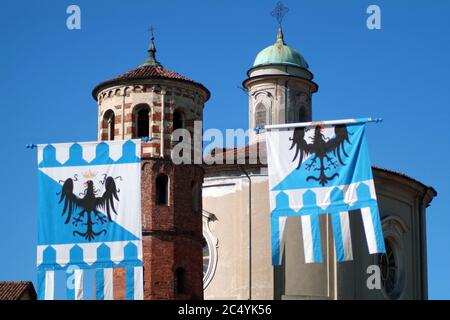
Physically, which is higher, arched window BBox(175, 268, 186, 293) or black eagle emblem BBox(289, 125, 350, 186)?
black eagle emblem BBox(289, 125, 350, 186)

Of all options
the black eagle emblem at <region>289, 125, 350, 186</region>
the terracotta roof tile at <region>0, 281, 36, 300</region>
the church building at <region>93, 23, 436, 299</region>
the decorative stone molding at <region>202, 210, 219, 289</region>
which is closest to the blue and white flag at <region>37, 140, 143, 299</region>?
the church building at <region>93, 23, 436, 299</region>

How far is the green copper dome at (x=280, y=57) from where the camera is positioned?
180ft

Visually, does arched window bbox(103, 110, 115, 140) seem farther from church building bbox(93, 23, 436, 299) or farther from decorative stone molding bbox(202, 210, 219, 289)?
decorative stone molding bbox(202, 210, 219, 289)

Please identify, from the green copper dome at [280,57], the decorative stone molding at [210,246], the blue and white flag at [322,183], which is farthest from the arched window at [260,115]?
the blue and white flag at [322,183]

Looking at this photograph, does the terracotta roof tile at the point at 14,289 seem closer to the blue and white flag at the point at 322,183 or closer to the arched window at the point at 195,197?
the arched window at the point at 195,197

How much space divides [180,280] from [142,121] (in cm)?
520

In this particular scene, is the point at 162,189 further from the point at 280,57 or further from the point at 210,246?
the point at 280,57

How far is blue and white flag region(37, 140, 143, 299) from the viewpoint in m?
35.6

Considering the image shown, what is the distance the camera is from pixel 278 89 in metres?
54.4

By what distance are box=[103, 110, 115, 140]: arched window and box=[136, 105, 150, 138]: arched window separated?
898mm

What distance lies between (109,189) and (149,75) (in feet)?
21.3

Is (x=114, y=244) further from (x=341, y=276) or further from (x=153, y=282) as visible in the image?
(x=341, y=276)

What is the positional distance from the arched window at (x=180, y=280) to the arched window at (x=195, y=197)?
81.9 inches
